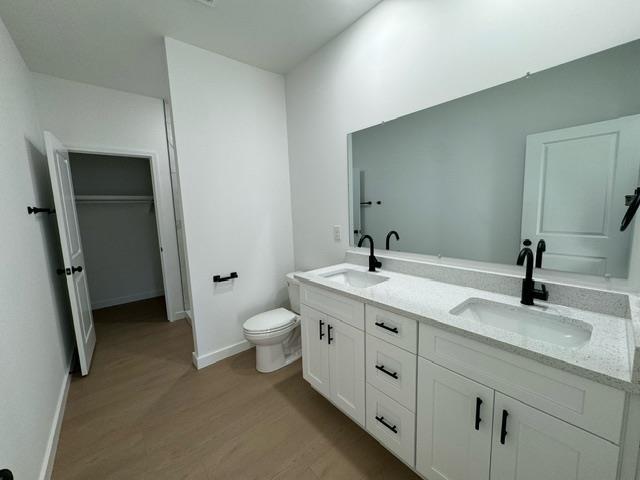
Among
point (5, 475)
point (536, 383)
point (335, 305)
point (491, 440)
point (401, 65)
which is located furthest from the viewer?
point (401, 65)

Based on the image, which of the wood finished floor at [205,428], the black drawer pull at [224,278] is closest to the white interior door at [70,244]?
the wood finished floor at [205,428]

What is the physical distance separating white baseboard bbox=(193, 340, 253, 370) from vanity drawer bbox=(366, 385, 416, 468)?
1493 millimetres

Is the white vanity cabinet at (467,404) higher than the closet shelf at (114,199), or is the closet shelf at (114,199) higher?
the closet shelf at (114,199)

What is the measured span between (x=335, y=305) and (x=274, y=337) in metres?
0.81

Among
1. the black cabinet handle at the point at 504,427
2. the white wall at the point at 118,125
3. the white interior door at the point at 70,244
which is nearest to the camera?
the black cabinet handle at the point at 504,427

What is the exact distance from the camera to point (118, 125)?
2.82m

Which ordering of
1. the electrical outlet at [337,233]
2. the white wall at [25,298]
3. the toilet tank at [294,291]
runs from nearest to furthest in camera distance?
1. the white wall at [25,298]
2. the electrical outlet at [337,233]
3. the toilet tank at [294,291]

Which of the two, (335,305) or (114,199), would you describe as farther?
(114,199)

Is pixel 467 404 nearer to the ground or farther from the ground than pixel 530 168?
nearer to the ground

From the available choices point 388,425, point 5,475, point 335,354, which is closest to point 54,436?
point 5,475

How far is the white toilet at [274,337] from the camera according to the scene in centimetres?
209

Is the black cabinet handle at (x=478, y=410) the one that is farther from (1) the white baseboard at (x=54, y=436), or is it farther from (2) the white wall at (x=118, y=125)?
(2) the white wall at (x=118, y=125)

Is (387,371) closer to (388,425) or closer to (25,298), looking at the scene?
(388,425)

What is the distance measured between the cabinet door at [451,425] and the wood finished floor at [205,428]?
331 millimetres
